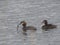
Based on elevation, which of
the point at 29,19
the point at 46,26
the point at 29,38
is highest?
the point at 29,19

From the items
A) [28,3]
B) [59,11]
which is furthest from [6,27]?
[28,3]

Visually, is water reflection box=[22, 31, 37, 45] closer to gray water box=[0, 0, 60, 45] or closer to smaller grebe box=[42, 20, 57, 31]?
gray water box=[0, 0, 60, 45]

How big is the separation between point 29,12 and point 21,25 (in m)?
1.89

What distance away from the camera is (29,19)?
17.2m

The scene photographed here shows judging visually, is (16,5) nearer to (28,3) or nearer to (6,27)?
(28,3)

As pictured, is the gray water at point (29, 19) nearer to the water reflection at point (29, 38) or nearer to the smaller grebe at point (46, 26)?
the water reflection at point (29, 38)

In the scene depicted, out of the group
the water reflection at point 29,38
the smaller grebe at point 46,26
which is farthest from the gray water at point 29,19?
the smaller grebe at point 46,26

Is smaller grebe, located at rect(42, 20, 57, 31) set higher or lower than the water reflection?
higher

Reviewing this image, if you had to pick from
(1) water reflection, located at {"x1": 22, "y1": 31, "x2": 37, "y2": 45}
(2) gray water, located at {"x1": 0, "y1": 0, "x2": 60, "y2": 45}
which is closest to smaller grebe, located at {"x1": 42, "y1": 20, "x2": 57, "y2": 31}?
(2) gray water, located at {"x1": 0, "y1": 0, "x2": 60, "y2": 45}

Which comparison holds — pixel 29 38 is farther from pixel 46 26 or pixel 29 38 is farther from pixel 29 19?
pixel 29 19

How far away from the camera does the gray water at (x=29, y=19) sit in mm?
14695

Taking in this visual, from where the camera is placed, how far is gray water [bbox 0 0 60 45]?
48.2ft

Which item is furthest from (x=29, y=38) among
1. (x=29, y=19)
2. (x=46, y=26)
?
(x=29, y=19)

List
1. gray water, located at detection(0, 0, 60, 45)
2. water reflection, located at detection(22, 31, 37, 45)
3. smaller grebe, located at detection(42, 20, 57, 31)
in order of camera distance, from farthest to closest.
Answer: smaller grebe, located at detection(42, 20, 57, 31) → gray water, located at detection(0, 0, 60, 45) → water reflection, located at detection(22, 31, 37, 45)
